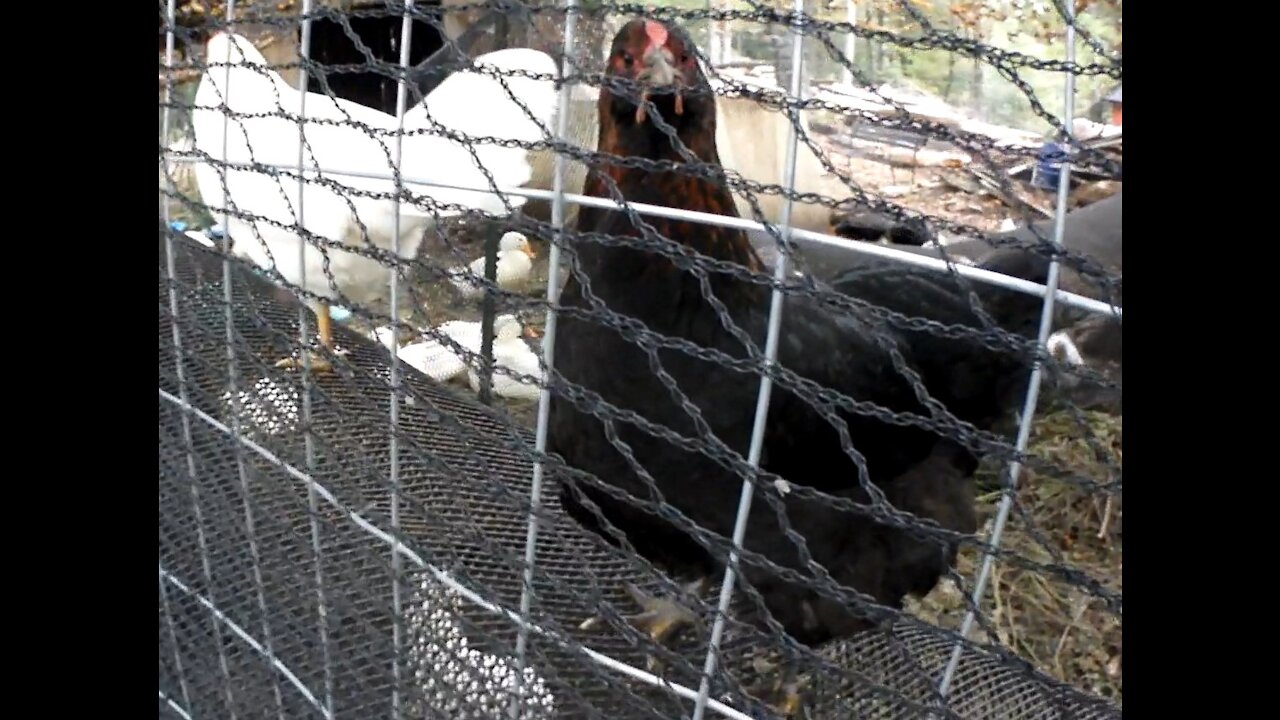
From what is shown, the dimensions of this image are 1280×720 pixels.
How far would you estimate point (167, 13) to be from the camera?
121cm

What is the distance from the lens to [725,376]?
48.0 inches

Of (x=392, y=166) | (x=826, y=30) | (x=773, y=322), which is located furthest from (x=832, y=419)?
(x=392, y=166)

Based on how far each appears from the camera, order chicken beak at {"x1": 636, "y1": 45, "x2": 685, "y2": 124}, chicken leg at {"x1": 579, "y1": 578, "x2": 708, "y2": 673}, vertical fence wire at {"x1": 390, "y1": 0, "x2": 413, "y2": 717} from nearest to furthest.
A: vertical fence wire at {"x1": 390, "y1": 0, "x2": 413, "y2": 717}
chicken beak at {"x1": 636, "y1": 45, "x2": 685, "y2": 124}
chicken leg at {"x1": 579, "y1": 578, "x2": 708, "y2": 673}

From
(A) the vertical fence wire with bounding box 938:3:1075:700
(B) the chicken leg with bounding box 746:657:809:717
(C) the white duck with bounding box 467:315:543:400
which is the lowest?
(B) the chicken leg with bounding box 746:657:809:717

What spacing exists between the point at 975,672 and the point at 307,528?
0.99m

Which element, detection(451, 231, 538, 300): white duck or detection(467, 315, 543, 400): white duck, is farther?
detection(451, 231, 538, 300): white duck

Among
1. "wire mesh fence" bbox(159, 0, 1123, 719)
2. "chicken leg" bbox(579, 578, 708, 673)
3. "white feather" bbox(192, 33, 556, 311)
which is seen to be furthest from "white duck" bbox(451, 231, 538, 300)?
"chicken leg" bbox(579, 578, 708, 673)

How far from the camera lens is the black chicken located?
1.23 meters

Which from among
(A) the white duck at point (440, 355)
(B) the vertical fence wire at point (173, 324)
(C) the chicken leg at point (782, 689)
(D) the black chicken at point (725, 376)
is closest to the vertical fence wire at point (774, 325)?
(D) the black chicken at point (725, 376)

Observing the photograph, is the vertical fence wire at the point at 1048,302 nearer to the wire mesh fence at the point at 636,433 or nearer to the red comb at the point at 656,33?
the wire mesh fence at the point at 636,433

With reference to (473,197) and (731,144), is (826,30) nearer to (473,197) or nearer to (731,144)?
(473,197)

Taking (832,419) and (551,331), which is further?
(551,331)

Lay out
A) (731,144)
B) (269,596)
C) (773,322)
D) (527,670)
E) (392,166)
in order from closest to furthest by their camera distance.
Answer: (773,322)
(392,166)
(527,670)
(269,596)
(731,144)

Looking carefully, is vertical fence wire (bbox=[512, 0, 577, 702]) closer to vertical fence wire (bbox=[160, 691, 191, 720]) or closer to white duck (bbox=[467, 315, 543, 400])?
vertical fence wire (bbox=[160, 691, 191, 720])
